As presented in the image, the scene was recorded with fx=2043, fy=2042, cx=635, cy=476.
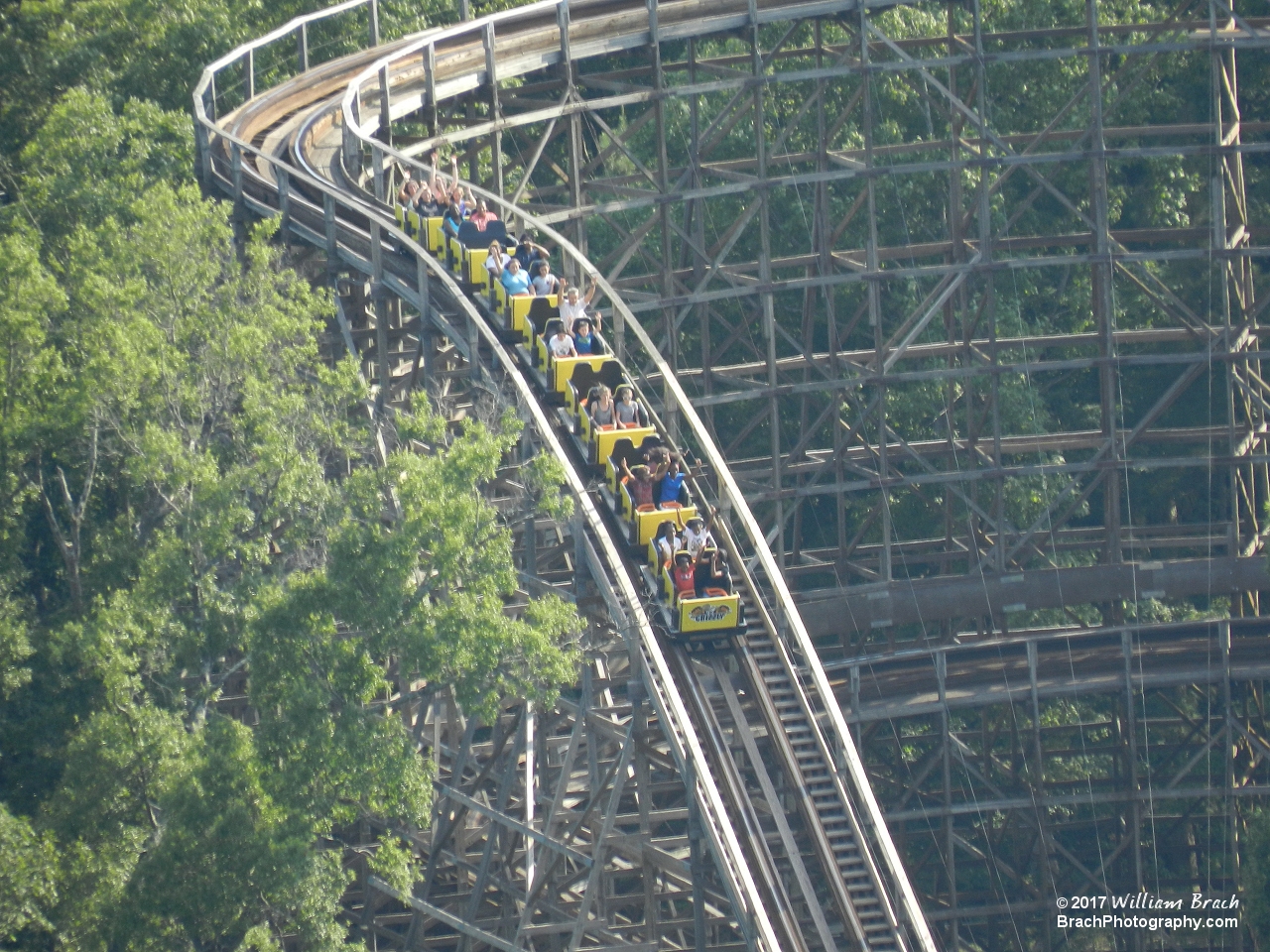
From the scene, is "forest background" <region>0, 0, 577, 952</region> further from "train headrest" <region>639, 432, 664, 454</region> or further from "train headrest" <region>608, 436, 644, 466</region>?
"train headrest" <region>639, 432, 664, 454</region>

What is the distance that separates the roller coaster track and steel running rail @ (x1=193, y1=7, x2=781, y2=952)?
24 mm

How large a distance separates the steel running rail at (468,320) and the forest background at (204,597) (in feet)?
2.32

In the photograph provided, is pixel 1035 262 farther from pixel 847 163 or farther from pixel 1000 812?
pixel 1000 812

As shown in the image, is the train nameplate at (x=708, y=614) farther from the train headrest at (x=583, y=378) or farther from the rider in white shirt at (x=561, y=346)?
the rider in white shirt at (x=561, y=346)

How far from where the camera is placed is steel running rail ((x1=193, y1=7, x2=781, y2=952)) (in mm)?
16984

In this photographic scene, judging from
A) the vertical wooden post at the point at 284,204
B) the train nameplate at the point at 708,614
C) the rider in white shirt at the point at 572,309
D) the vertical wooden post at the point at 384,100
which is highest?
the vertical wooden post at the point at 384,100

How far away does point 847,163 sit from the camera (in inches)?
1072

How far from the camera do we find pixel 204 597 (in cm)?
1841

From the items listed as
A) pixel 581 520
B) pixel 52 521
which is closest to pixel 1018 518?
pixel 581 520

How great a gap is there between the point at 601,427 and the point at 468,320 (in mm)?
1965

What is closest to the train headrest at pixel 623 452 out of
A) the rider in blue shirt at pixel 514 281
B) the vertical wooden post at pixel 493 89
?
the rider in blue shirt at pixel 514 281

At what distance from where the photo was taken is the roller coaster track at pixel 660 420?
17.7 m

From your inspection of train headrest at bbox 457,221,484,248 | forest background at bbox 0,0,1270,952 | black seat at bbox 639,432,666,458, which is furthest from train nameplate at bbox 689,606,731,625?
train headrest at bbox 457,221,484,248

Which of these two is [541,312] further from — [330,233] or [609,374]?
[330,233]
